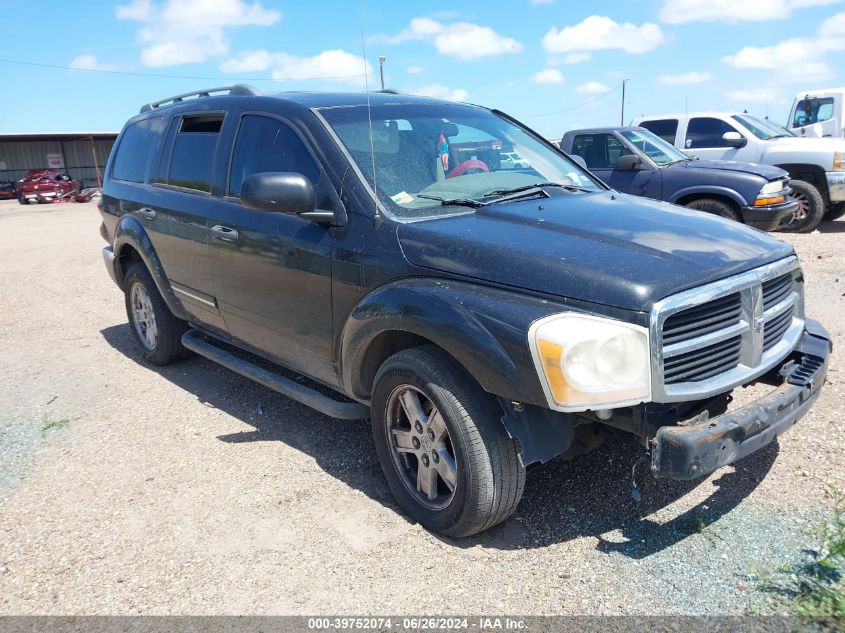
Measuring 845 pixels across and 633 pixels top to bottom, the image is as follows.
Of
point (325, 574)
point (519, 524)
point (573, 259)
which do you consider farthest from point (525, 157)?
point (325, 574)

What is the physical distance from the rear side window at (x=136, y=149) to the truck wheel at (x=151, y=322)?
76 cm

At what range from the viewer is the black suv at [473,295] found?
262 centimetres

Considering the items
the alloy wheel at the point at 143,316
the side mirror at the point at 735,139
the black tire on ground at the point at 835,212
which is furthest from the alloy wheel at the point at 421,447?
the black tire on ground at the point at 835,212

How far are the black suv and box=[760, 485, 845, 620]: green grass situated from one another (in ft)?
1.68

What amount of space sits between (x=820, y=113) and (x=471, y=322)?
15985 millimetres

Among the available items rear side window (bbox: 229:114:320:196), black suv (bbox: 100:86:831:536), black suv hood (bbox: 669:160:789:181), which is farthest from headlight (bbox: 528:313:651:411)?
black suv hood (bbox: 669:160:789:181)

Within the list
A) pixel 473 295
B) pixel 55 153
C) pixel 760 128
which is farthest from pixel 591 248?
pixel 55 153

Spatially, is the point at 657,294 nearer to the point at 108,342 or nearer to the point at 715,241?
the point at 715,241

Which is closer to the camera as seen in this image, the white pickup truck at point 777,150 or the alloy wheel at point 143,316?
the alloy wheel at point 143,316

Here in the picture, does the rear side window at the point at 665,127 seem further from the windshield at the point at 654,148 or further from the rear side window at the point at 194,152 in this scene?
the rear side window at the point at 194,152

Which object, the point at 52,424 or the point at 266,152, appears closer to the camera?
the point at 266,152

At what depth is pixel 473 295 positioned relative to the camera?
2.86 meters

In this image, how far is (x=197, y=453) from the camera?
4242 mm

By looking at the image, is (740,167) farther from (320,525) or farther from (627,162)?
(320,525)
